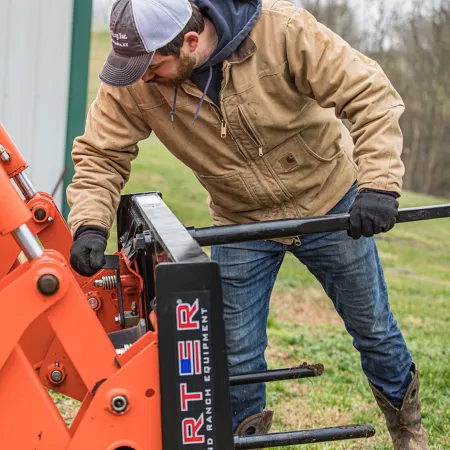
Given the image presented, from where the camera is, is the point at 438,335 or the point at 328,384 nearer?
the point at 328,384

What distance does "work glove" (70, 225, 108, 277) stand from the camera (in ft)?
9.80

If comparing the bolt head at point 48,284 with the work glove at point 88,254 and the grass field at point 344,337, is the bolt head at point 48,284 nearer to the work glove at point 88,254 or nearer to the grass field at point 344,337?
the work glove at point 88,254

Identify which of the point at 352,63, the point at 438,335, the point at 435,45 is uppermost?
the point at 352,63

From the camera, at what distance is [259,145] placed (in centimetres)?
322

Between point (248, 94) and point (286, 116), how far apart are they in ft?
0.60

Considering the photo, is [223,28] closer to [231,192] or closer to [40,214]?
[231,192]

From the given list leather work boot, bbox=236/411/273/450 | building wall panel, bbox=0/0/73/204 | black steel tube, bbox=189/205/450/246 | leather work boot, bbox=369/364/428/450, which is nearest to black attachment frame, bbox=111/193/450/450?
black steel tube, bbox=189/205/450/246

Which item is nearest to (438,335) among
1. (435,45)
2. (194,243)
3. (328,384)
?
(328,384)

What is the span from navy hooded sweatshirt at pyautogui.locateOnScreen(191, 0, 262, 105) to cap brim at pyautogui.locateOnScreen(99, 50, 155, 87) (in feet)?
1.01

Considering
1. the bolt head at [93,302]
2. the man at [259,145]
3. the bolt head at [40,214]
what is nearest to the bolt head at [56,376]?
the bolt head at [93,302]

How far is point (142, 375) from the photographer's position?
219 centimetres

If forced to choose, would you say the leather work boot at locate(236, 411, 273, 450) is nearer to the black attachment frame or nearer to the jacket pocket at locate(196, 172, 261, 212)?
the jacket pocket at locate(196, 172, 261, 212)

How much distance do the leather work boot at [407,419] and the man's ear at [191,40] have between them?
5.43 ft

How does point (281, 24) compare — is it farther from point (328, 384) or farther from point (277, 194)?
point (328, 384)
